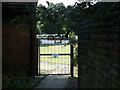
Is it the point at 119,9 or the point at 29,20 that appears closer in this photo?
the point at 119,9

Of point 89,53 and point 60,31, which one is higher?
point 60,31

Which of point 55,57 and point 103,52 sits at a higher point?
point 103,52

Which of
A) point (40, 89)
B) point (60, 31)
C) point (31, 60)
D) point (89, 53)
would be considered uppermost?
point (60, 31)

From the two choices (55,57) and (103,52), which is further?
(55,57)

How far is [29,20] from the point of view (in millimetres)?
2973

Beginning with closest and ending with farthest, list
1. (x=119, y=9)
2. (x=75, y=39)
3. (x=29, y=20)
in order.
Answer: (x=119, y=9)
(x=29, y=20)
(x=75, y=39)

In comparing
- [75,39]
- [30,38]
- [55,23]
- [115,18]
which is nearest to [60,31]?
[55,23]

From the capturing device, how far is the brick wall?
208cm

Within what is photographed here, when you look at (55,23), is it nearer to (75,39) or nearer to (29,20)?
(29,20)

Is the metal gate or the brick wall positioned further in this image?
the metal gate

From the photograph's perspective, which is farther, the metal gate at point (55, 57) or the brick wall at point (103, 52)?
the metal gate at point (55, 57)

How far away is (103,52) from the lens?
8.16ft

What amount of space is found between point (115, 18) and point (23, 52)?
521cm

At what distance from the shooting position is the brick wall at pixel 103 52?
2078mm
